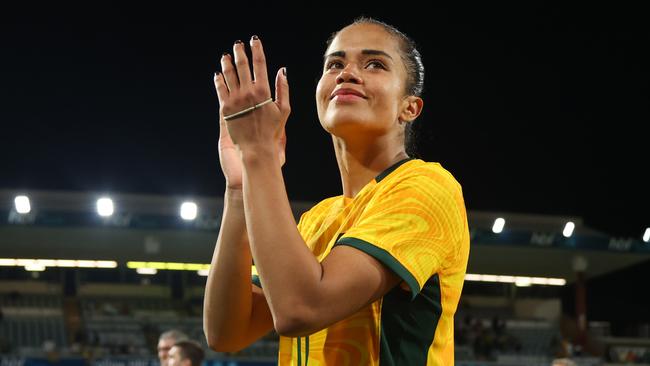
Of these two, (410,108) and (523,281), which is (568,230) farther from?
(410,108)

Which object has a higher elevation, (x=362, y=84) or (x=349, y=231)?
(x=362, y=84)

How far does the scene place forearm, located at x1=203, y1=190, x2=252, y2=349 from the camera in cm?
224

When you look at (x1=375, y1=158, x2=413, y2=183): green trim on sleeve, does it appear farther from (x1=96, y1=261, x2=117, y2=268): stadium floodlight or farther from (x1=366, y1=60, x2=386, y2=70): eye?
(x1=96, y1=261, x2=117, y2=268): stadium floodlight

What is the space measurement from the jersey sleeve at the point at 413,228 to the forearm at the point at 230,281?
29cm

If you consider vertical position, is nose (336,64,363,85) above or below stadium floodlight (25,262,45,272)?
below

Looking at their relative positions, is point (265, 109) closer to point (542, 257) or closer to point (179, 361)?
point (179, 361)

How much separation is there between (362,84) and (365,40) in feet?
0.52

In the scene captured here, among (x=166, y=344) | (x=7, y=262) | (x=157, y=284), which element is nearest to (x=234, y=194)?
(x=166, y=344)

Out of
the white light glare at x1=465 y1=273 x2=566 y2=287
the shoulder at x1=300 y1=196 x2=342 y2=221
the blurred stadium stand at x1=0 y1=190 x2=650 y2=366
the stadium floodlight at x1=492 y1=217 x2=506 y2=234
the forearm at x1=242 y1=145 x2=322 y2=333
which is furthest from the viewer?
the white light glare at x1=465 y1=273 x2=566 y2=287

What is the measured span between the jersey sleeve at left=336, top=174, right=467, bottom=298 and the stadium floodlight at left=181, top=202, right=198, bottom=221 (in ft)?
79.5

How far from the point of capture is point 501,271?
1292 inches

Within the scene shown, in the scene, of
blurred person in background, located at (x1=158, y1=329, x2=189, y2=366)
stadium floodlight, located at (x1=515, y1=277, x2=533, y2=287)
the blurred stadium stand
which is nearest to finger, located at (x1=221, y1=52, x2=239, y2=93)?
blurred person in background, located at (x1=158, y1=329, x2=189, y2=366)

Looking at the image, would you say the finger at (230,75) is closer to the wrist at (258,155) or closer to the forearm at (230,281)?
the wrist at (258,155)

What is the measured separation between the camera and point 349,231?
80.6 inches
